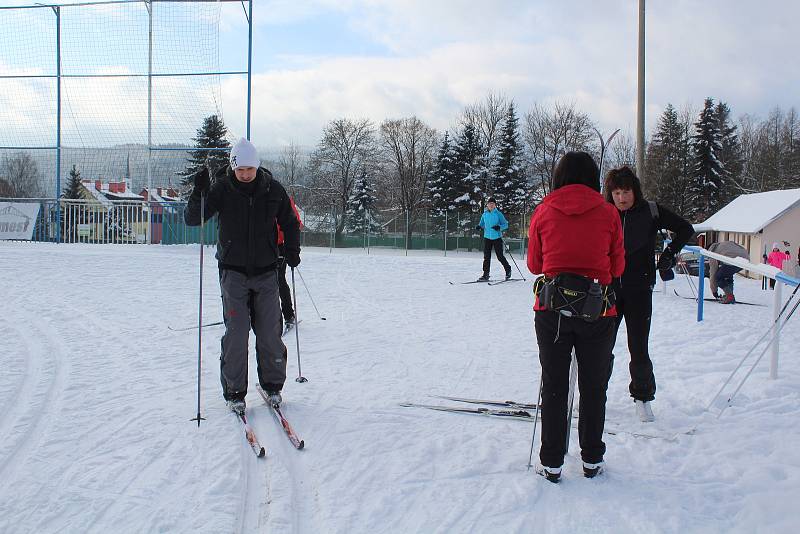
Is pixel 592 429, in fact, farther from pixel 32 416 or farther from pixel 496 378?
pixel 32 416

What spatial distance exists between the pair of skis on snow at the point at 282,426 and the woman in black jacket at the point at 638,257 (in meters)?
2.33

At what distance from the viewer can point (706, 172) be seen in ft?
155

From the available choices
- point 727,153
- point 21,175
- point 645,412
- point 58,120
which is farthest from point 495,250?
point 727,153

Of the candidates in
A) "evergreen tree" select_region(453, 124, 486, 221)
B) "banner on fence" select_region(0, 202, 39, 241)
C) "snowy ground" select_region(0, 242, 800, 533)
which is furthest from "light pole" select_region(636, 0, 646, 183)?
"evergreen tree" select_region(453, 124, 486, 221)

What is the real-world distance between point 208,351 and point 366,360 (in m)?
1.73

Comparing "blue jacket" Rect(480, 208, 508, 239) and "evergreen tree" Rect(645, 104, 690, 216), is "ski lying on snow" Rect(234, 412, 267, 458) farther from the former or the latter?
"evergreen tree" Rect(645, 104, 690, 216)

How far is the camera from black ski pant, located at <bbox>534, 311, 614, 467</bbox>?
341 cm

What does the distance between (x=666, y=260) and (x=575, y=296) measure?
186 cm

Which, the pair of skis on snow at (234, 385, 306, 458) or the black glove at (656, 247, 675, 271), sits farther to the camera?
the black glove at (656, 247, 675, 271)

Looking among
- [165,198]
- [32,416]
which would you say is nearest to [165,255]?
[165,198]

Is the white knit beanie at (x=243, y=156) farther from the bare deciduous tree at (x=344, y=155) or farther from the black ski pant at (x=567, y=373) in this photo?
the bare deciduous tree at (x=344, y=155)

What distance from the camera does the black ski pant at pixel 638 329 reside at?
4.43 meters

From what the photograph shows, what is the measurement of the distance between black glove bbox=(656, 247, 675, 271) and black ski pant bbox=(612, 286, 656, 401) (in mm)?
395

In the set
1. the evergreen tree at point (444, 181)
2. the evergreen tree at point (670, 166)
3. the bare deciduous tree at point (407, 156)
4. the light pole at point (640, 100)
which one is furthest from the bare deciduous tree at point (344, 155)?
the light pole at point (640, 100)
